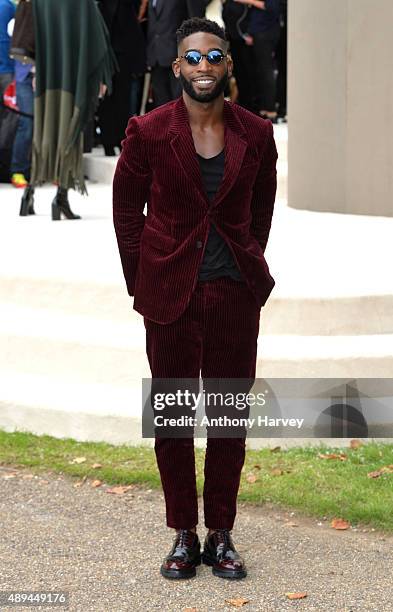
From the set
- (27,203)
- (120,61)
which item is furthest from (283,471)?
(120,61)

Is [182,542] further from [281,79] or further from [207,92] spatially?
[281,79]

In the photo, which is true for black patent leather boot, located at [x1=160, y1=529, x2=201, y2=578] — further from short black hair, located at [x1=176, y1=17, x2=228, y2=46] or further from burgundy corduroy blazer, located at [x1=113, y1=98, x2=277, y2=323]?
short black hair, located at [x1=176, y1=17, x2=228, y2=46]

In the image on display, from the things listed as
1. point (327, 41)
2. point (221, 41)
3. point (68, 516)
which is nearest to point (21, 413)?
point (68, 516)

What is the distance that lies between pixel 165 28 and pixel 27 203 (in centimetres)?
248

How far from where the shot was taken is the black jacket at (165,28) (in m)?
11.9

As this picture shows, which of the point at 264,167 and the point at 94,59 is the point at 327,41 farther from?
the point at 264,167

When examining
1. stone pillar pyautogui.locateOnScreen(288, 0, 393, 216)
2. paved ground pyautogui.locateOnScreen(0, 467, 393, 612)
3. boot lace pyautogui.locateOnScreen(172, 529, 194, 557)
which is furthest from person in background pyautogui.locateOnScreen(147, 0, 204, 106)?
boot lace pyautogui.locateOnScreen(172, 529, 194, 557)

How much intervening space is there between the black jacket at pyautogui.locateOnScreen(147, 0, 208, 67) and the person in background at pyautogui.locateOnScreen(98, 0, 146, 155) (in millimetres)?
970

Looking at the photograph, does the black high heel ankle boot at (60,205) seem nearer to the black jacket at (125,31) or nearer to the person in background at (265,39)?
the black jacket at (125,31)

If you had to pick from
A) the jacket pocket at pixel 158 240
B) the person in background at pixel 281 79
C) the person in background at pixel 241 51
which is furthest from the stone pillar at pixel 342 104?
the person in background at pixel 281 79

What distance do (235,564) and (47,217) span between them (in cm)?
588

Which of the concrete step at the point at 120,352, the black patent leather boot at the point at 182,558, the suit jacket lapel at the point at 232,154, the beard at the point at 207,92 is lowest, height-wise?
the black patent leather boot at the point at 182,558

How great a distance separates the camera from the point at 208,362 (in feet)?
16.4

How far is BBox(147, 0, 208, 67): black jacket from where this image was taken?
1195 cm
